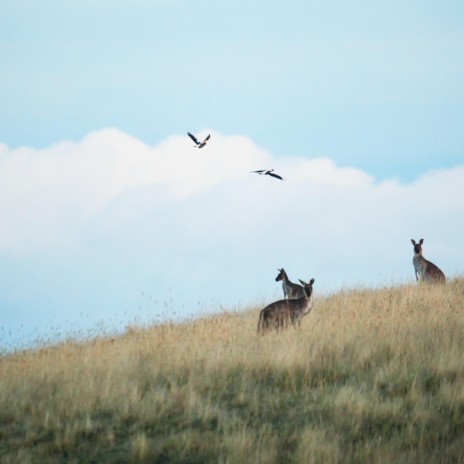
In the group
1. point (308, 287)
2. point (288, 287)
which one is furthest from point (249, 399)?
point (288, 287)

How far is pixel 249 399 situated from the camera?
37.0ft

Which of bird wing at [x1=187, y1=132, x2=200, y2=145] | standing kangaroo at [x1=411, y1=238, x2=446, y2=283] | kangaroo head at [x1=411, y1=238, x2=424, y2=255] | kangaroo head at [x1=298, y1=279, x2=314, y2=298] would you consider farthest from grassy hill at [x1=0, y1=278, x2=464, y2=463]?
kangaroo head at [x1=411, y1=238, x2=424, y2=255]

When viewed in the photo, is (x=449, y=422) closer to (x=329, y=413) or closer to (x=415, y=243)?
(x=329, y=413)

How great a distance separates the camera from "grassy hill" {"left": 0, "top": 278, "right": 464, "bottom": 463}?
32.0ft

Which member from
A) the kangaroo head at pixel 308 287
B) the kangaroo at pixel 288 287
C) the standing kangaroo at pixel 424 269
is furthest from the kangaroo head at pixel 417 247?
the kangaroo head at pixel 308 287

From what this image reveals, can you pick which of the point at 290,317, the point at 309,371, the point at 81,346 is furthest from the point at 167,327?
the point at 309,371

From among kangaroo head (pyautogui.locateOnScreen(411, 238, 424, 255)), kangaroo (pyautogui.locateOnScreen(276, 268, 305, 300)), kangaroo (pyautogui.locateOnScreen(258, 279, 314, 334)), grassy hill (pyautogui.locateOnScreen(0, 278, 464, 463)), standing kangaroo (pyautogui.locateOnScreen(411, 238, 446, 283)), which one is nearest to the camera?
grassy hill (pyautogui.locateOnScreen(0, 278, 464, 463))

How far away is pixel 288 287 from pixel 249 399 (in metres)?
10.3

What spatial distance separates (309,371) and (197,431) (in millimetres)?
2860

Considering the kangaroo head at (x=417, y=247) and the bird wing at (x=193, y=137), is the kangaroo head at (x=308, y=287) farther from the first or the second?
the kangaroo head at (x=417, y=247)

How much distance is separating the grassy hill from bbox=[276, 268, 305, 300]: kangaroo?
5.29m

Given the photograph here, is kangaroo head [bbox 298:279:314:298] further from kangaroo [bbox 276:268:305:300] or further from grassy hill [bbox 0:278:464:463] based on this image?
kangaroo [bbox 276:268:305:300]

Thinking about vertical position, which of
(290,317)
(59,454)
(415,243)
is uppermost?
(415,243)

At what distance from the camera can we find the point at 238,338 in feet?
49.7
